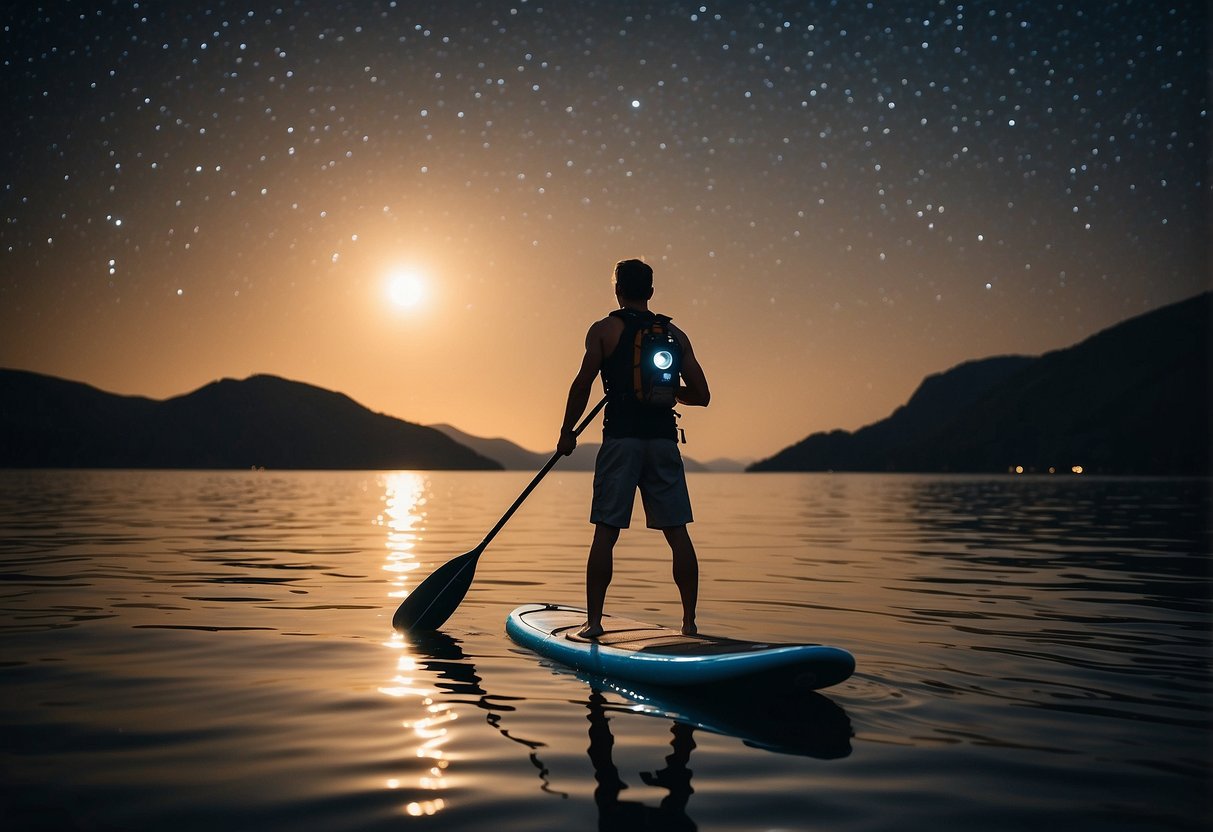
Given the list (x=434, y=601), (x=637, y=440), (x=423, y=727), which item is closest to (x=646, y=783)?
(x=423, y=727)

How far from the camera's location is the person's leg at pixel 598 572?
6547mm

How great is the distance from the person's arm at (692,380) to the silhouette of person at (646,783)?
2.73 meters

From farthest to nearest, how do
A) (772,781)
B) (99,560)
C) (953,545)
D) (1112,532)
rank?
(1112,532), (953,545), (99,560), (772,781)

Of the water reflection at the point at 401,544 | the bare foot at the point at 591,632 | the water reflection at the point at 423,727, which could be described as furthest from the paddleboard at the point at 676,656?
the water reflection at the point at 401,544

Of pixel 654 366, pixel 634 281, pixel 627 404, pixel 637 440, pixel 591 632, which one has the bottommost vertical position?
pixel 591 632

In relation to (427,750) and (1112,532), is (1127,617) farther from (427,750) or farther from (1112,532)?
(1112,532)

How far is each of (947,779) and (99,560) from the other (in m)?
13.3

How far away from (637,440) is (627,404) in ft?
0.91

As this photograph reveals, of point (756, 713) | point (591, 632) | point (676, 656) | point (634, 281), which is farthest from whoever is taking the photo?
point (634, 281)

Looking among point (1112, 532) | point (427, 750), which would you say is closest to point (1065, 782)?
point (427, 750)

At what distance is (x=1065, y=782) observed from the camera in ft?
12.9

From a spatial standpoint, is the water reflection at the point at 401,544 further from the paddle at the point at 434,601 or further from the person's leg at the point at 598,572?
the person's leg at the point at 598,572

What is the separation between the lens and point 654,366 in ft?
21.6

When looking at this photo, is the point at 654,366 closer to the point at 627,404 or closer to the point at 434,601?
the point at 627,404
